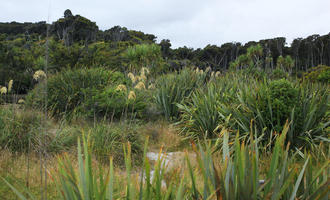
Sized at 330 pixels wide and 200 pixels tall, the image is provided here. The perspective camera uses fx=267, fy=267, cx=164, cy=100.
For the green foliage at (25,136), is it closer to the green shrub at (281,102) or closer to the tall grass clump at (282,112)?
the tall grass clump at (282,112)

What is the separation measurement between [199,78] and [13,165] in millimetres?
6488

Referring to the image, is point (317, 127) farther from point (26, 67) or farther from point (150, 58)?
point (26, 67)

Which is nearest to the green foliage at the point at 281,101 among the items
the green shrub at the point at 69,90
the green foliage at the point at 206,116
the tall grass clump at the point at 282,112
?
the tall grass clump at the point at 282,112

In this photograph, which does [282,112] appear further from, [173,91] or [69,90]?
[69,90]

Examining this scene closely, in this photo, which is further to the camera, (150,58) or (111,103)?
(150,58)

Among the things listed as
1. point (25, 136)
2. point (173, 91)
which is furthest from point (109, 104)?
point (25, 136)

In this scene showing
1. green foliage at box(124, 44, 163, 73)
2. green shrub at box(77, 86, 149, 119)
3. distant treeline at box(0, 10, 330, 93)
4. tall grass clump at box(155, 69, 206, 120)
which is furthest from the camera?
green foliage at box(124, 44, 163, 73)

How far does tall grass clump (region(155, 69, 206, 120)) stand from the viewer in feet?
27.1

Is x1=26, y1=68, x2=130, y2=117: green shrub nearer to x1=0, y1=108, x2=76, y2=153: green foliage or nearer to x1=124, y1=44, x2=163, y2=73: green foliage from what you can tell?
x1=0, y1=108, x2=76, y2=153: green foliage

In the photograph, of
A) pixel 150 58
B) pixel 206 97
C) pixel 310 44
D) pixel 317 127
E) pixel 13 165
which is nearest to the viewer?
pixel 13 165

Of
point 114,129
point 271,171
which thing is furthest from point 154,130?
point 271,171

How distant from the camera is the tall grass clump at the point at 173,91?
8.27 meters

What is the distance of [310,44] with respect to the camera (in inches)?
1791

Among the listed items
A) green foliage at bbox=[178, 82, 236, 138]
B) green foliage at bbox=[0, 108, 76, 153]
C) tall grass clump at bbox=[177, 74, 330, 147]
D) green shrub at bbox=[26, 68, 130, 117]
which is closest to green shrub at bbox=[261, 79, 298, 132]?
tall grass clump at bbox=[177, 74, 330, 147]
